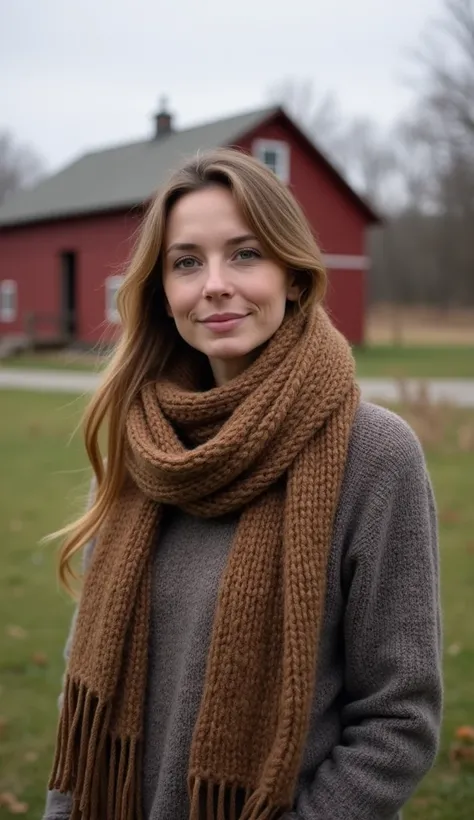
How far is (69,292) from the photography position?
1166 inches

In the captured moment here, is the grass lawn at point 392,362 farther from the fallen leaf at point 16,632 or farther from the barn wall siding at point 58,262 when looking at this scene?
the fallen leaf at point 16,632

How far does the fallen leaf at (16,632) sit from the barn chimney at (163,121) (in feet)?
82.1

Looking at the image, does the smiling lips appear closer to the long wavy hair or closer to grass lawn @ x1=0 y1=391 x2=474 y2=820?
the long wavy hair

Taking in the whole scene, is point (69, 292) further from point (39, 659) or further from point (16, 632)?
point (39, 659)

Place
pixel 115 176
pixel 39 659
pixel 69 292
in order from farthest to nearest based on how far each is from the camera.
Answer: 1. pixel 69 292
2. pixel 115 176
3. pixel 39 659

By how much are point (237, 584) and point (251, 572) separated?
1.4 inches

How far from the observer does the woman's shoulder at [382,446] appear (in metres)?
1.81

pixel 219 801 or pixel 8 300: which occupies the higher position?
pixel 8 300

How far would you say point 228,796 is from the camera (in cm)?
182

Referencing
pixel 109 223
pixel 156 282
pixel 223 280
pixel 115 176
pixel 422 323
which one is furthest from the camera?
pixel 422 323

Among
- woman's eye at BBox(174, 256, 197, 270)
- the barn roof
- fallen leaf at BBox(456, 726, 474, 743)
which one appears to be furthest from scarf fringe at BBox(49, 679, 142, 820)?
the barn roof

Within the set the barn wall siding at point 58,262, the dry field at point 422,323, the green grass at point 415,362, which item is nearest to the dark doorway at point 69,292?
the barn wall siding at point 58,262

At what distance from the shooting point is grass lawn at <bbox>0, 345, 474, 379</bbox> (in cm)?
2109

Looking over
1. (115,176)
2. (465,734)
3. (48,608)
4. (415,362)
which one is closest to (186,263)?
(465,734)
